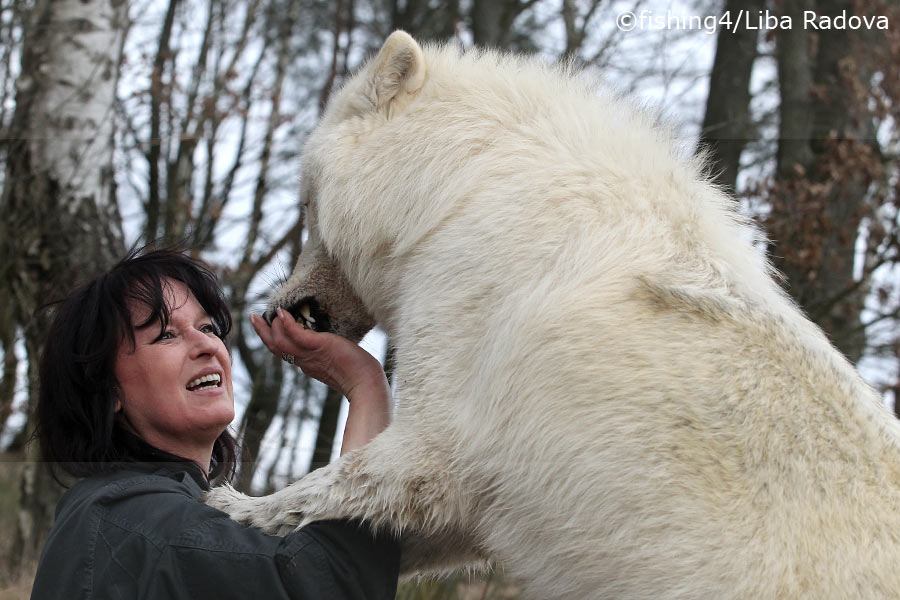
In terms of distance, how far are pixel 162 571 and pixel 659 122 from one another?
82.0 inches

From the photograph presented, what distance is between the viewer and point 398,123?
322cm

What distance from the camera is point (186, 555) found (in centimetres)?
232

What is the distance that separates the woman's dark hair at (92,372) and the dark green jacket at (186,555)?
0.24m

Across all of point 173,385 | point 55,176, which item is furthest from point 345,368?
point 55,176

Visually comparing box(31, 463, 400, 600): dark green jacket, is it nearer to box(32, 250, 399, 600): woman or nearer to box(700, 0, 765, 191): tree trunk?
box(32, 250, 399, 600): woman

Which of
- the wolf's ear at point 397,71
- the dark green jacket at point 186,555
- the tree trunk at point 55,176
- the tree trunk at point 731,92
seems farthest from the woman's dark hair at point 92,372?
the tree trunk at point 731,92

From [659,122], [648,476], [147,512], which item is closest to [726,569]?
[648,476]

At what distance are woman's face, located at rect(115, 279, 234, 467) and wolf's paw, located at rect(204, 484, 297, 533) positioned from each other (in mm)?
192

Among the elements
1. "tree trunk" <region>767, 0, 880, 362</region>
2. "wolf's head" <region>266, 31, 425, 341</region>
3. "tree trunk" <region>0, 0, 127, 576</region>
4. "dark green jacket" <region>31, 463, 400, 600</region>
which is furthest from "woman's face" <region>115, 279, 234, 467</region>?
"tree trunk" <region>767, 0, 880, 362</region>

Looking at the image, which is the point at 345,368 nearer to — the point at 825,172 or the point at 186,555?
the point at 186,555

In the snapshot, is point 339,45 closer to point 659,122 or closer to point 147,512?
point 659,122

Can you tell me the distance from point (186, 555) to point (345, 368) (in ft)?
3.12

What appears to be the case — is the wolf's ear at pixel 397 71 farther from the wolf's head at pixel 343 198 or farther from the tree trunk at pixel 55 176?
the tree trunk at pixel 55 176

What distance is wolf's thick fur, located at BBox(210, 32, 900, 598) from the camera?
2184mm
